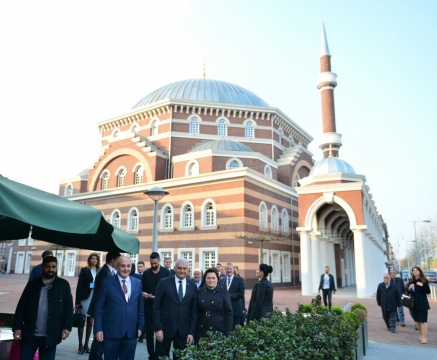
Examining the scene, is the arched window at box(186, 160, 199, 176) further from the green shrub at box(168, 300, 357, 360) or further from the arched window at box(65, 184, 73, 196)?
the green shrub at box(168, 300, 357, 360)

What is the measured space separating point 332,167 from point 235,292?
18.2 meters

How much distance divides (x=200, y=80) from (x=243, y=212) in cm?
2220

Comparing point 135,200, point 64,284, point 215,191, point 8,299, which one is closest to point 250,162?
point 215,191

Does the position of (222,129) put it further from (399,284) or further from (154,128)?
(399,284)

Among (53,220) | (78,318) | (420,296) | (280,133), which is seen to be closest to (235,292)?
(78,318)

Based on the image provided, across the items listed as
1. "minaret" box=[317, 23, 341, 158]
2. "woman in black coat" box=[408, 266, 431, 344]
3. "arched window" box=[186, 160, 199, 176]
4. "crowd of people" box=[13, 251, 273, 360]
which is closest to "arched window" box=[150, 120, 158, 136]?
"arched window" box=[186, 160, 199, 176]

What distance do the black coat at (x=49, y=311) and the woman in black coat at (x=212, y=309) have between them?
5.89 ft

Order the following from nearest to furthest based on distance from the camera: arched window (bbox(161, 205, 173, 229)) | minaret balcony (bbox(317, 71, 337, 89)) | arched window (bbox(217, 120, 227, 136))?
arched window (bbox(161, 205, 173, 229))
minaret balcony (bbox(317, 71, 337, 89))
arched window (bbox(217, 120, 227, 136))

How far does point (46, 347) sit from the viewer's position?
4.84 metres

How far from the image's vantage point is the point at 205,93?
3994 centimetres

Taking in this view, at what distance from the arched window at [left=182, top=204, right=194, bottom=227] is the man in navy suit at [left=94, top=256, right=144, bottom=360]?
22.7m

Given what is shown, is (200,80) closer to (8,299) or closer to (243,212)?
(243,212)

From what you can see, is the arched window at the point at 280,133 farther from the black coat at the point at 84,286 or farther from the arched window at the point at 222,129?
the black coat at the point at 84,286

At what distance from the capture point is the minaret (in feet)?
105
